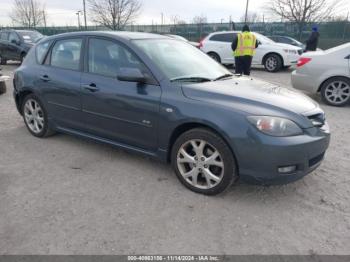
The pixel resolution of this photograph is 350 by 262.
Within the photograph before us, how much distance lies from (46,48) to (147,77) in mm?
2110

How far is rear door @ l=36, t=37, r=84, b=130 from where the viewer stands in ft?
13.8

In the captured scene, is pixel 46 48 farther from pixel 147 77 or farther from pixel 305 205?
pixel 305 205

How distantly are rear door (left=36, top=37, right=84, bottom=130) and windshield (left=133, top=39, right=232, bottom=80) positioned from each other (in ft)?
3.30

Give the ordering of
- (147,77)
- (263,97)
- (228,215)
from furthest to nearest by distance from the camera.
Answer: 1. (147,77)
2. (263,97)
3. (228,215)

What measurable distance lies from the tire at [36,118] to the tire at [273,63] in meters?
10.2

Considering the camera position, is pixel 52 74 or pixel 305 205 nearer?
pixel 305 205

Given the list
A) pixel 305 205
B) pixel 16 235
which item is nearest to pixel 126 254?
pixel 16 235

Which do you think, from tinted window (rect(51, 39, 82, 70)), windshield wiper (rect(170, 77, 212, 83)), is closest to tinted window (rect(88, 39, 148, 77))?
tinted window (rect(51, 39, 82, 70))

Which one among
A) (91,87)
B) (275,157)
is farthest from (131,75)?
(275,157)

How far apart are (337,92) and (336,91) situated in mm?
31

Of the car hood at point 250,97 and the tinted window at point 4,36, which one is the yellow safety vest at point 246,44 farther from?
the tinted window at point 4,36

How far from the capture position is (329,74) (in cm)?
706

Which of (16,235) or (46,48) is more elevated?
(46,48)

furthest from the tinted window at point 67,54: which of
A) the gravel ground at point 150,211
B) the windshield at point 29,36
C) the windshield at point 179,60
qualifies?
the windshield at point 29,36
